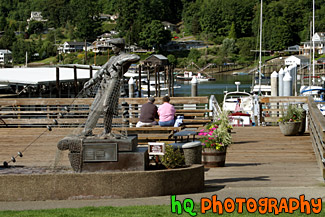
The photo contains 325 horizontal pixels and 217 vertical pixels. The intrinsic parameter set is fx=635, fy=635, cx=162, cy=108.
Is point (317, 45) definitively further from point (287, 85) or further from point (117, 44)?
point (117, 44)

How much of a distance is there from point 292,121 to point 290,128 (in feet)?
0.74

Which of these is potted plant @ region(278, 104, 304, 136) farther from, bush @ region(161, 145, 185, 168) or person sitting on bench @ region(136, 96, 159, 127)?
bush @ region(161, 145, 185, 168)

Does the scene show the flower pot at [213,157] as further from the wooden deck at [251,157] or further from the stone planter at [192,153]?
the stone planter at [192,153]

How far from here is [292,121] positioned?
62.3ft

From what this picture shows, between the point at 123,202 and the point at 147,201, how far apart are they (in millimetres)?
383

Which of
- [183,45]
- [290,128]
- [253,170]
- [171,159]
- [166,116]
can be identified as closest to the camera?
[171,159]

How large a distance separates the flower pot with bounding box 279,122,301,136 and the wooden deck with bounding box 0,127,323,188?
0.77ft

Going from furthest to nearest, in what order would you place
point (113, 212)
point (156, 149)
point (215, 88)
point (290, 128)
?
point (215, 88), point (290, 128), point (156, 149), point (113, 212)

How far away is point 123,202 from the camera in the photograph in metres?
10.1

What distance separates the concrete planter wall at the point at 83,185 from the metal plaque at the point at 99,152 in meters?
0.41

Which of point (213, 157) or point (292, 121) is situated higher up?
point (292, 121)

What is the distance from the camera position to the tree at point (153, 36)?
18925 cm

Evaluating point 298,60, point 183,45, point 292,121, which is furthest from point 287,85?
point 183,45

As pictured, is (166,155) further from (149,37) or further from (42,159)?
(149,37)
